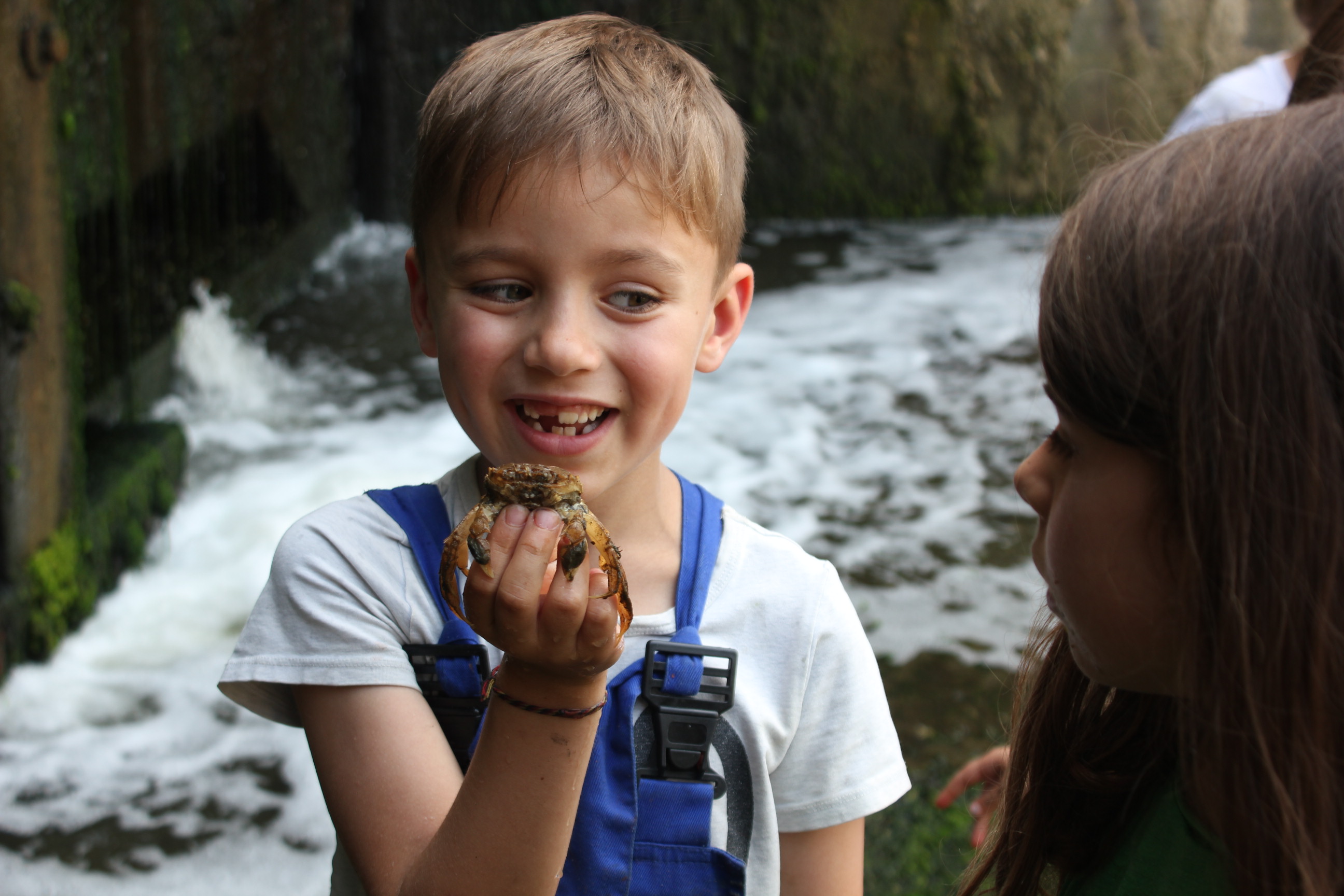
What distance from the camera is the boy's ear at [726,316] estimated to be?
184 cm

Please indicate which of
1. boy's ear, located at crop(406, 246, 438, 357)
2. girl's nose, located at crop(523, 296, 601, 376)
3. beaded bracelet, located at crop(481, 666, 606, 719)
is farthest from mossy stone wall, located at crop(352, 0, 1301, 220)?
beaded bracelet, located at crop(481, 666, 606, 719)

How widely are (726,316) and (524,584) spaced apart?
0.77m

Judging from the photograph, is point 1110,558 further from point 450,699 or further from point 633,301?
point 450,699

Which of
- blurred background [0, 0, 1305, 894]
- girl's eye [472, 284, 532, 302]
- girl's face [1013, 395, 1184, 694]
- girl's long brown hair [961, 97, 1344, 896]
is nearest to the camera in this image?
girl's long brown hair [961, 97, 1344, 896]

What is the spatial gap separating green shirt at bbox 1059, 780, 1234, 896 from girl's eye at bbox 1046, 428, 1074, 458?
0.46 meters

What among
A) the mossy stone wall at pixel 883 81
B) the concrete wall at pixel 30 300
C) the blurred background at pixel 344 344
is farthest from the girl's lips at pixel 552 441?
the mossy stone wall at pixel 883 81

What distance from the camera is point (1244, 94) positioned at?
10.9 feet

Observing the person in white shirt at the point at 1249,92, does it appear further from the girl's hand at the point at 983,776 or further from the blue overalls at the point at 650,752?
the blue overalls at the point at 650,752

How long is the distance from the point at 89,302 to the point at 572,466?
4168 mm

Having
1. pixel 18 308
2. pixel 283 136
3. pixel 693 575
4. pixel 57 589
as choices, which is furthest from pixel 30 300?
pixel 283 136

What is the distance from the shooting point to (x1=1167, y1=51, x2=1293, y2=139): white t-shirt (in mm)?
3248

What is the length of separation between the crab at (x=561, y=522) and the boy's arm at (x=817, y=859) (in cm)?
51

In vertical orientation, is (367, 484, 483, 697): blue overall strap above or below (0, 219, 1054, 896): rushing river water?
above

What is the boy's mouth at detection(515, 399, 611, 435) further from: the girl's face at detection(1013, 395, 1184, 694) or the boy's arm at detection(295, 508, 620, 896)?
the girl's face at detection(1013, 395, 1184, 694)
